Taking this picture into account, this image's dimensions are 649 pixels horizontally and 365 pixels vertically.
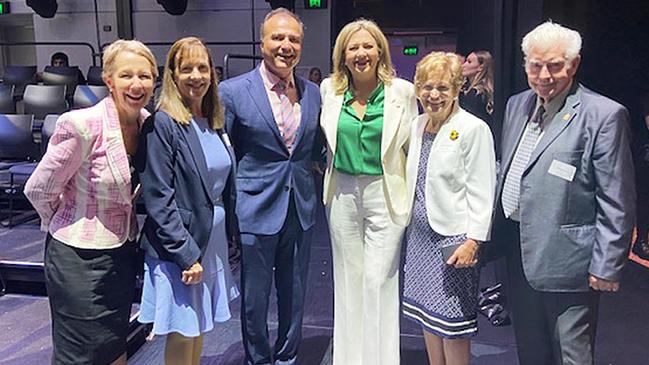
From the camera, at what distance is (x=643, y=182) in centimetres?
461

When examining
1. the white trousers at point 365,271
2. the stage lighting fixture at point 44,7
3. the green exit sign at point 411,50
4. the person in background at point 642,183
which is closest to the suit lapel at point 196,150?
the white trousers at point 365,271

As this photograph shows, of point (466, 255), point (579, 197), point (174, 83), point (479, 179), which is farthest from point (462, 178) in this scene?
point (174, 83)

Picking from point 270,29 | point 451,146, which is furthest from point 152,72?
point 451,146

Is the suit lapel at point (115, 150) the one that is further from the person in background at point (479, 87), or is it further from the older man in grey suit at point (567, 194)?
the person in background at point (479, 87)

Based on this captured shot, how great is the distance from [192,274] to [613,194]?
4.25 feet

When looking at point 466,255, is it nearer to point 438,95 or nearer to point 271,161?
point 438,95

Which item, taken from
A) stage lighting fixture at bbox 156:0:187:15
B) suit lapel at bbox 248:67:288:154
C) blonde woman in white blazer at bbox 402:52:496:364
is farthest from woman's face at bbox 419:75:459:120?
stage lighting fixture at bbox 156:0:187:15

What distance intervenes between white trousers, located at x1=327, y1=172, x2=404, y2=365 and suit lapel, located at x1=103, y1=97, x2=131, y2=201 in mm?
755

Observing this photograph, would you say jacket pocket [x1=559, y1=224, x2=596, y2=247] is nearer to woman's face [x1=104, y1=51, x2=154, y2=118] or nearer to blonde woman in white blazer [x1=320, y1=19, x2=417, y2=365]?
blonde woman in white blazer [x1=320, y1=19, x2=417, y2=365]

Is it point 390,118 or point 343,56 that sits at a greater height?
point 343,56

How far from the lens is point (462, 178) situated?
5.96 feet

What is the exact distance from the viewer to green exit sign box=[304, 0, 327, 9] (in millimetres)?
7965

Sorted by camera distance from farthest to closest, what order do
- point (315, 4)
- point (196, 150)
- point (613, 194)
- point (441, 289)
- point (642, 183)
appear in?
point (315, 4) → point (642, 183) → point (441, 289) → point (196, 150) → point (613, 194)

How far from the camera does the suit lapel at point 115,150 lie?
1.65 meters
